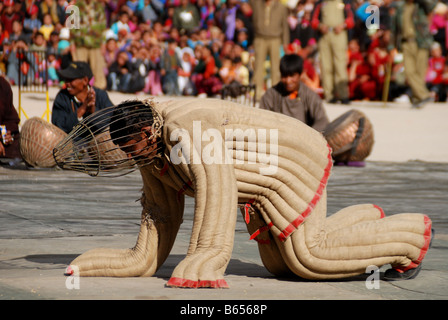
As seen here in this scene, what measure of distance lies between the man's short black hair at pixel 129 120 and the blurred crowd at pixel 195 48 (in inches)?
547

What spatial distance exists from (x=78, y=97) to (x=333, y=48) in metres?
9.08

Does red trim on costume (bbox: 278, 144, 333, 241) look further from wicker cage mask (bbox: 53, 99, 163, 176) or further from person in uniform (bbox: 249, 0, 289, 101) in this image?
person in uniform (bbox: 249, 0, 289, 101)

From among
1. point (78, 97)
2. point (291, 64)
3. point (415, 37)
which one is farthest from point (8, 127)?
point (415, 37)

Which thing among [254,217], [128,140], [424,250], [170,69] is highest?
[128,140]

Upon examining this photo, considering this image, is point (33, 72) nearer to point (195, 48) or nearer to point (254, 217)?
point (195, 48)

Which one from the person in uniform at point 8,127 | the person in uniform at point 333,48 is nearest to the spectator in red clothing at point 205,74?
the person in uniform at point 333,48

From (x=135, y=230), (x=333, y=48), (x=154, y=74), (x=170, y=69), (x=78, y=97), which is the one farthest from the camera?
(x=170, y=69)

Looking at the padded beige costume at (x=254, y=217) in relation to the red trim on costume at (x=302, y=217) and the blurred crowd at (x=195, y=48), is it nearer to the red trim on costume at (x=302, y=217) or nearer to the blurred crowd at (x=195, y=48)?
the red trim on costume at (x=302, y=217)

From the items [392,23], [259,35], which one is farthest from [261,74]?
[392,23]

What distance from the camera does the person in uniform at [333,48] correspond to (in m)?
18.7

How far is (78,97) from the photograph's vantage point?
10.6 m

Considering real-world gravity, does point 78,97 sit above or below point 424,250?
below

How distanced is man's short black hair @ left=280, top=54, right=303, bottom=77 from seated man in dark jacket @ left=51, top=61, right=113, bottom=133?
86.2 inches
